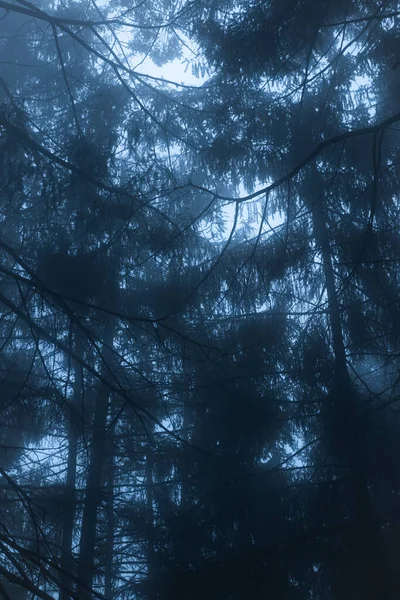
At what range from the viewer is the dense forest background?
604cm

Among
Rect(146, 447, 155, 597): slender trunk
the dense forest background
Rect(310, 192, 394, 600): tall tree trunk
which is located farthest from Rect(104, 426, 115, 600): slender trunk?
Rect(310, 192, 394, 600): tall tree trunk

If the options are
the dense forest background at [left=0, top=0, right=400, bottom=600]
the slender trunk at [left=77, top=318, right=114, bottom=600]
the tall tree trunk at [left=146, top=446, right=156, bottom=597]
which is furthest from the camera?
the slender trunk at [left=77, top=318, right=114, bottom=600]

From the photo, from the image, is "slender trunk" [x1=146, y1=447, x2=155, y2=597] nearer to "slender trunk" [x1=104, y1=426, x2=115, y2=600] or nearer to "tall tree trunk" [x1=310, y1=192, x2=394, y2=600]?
"slender trunk" [x1=104, y1=426, x2=115, y2=600]

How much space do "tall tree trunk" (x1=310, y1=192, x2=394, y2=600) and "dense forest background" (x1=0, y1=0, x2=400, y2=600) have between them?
0.07 feet

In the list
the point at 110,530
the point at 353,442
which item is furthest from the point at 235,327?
the point at 110,530

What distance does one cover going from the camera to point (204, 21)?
605cm

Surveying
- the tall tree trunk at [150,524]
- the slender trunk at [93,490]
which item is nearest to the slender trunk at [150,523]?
the tall tree trunk at [150,524]

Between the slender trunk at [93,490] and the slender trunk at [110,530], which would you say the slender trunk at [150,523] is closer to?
the slender trunk at [110,530]

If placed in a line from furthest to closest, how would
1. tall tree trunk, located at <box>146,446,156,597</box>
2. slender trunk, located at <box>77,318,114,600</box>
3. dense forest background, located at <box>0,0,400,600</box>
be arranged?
slender trunk, located at <box>77,318,114,600</box> → tall tree trunk, located at <box>146,446,156,597</box> → dense forest background, located at <box>0,0,400,600</box>

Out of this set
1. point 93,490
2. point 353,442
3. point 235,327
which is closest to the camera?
point 353,442

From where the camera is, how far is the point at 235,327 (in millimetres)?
7918

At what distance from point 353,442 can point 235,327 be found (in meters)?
1.92

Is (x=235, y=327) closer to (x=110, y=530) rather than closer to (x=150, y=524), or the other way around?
(x=150, y=524)

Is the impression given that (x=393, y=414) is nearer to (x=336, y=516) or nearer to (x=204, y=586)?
(x=336, y=516)
